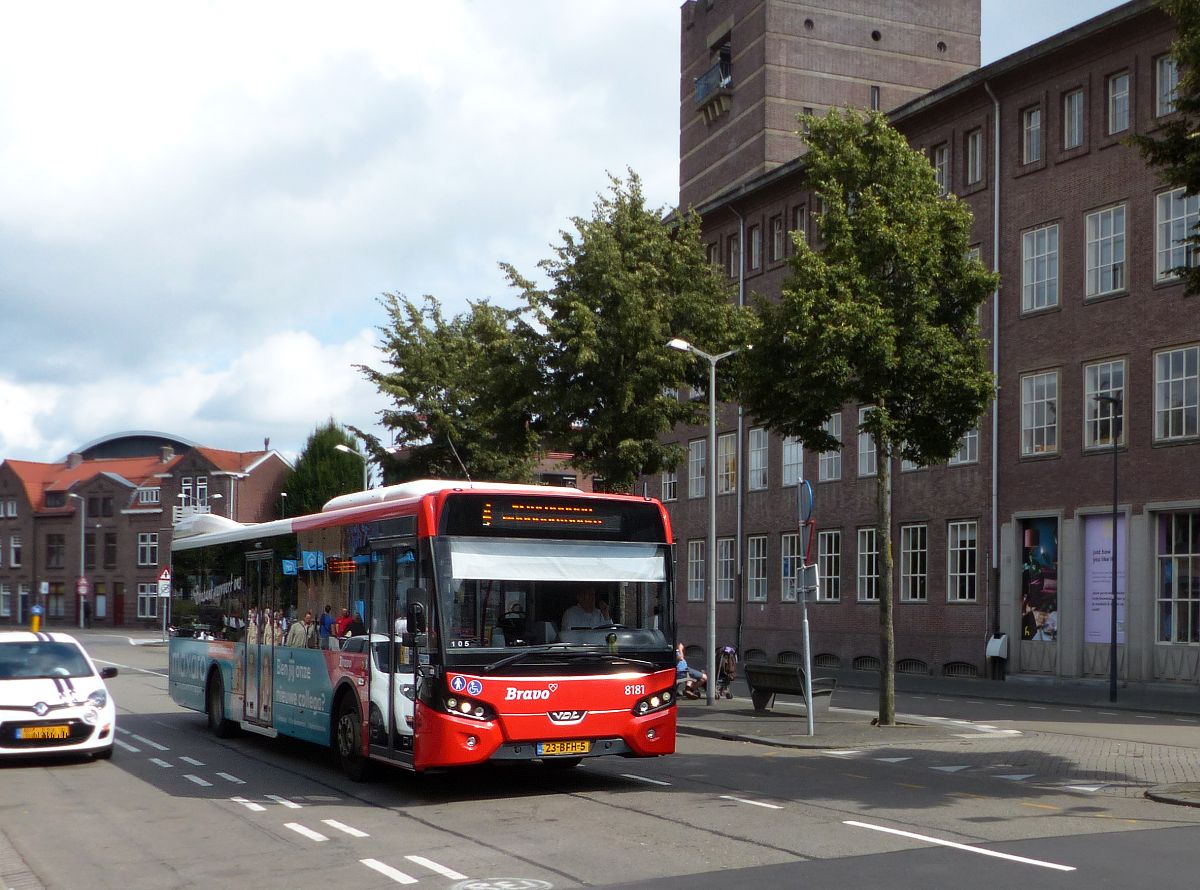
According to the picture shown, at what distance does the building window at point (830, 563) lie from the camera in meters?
47.2

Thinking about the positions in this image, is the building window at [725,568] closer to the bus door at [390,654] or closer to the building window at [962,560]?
the building window at [962,560]

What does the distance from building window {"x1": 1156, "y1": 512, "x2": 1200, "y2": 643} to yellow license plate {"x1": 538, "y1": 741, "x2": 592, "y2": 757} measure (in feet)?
80.8

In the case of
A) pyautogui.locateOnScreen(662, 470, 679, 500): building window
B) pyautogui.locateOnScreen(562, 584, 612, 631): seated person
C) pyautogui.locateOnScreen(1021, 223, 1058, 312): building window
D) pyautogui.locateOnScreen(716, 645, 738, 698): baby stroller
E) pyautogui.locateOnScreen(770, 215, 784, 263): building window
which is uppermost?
pyautogui.locateOnScreen(770, 215, 784, 263): building window

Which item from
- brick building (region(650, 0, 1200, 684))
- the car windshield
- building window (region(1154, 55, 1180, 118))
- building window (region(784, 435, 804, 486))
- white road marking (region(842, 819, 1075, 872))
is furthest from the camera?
building window (region(784, 435, 804, 486))

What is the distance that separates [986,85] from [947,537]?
499 inches

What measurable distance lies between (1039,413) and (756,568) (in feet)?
52.3

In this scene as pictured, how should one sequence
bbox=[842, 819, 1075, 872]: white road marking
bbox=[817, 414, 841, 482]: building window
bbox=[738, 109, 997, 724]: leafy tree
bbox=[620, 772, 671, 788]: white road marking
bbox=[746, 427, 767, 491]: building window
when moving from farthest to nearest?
bbox=[746, 427, 767, 491]: building window
bbox=[817, 414, 841, 482]: building window
bbox=[738, 109, 997, 724]: leafy tree
bbox=[620, 772, 671, 788]: white road marking
bbox=[842, 819, 1075, 872]: white road marking

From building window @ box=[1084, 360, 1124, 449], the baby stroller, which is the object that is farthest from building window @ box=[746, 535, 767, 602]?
the baby stroller

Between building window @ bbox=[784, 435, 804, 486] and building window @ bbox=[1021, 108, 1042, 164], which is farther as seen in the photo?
building window @ bbox=[784, 435, 804, 486]

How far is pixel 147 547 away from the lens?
3999 inches

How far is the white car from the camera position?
15.8 metres

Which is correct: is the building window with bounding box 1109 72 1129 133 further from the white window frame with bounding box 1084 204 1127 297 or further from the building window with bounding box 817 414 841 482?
the building window with bounding box 817 414 841 482

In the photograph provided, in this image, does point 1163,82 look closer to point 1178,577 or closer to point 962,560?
point 1178,577

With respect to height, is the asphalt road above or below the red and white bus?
below
